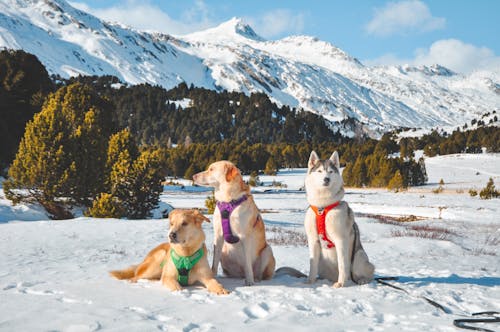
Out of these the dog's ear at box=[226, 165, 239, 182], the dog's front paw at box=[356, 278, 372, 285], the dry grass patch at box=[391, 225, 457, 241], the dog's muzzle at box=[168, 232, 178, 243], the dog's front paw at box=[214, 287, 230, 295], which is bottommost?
the dry grass patch at box=[391, 225, 457, 241]

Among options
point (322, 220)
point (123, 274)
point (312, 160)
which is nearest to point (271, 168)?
point (312, 160)

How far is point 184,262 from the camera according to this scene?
19.1 ft

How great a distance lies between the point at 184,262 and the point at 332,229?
243 cm

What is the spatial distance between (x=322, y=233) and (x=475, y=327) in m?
2.48

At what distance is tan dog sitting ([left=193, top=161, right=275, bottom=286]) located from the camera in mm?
6086

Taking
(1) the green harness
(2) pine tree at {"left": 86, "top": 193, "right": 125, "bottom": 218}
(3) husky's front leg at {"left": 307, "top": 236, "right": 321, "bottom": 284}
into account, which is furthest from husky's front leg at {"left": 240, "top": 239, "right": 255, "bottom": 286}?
(2) pine tree at {"left": 86, "top": 193, "right": 125, "bottom": 218}

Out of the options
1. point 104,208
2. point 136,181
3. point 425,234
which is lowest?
point 425,234

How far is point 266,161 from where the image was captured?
103m

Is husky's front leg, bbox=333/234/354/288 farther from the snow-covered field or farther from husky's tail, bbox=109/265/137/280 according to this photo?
husky's tail, bbox=109/265/137/280

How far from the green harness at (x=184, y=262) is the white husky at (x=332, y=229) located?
6.33 feet

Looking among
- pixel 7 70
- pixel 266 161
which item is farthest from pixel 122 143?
pixel 266 161

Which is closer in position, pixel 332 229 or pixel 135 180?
pixel 332 229

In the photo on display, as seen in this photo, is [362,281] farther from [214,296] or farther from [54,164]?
[54,164]

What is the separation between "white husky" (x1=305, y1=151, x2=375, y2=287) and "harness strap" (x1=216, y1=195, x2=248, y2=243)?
121 cm
